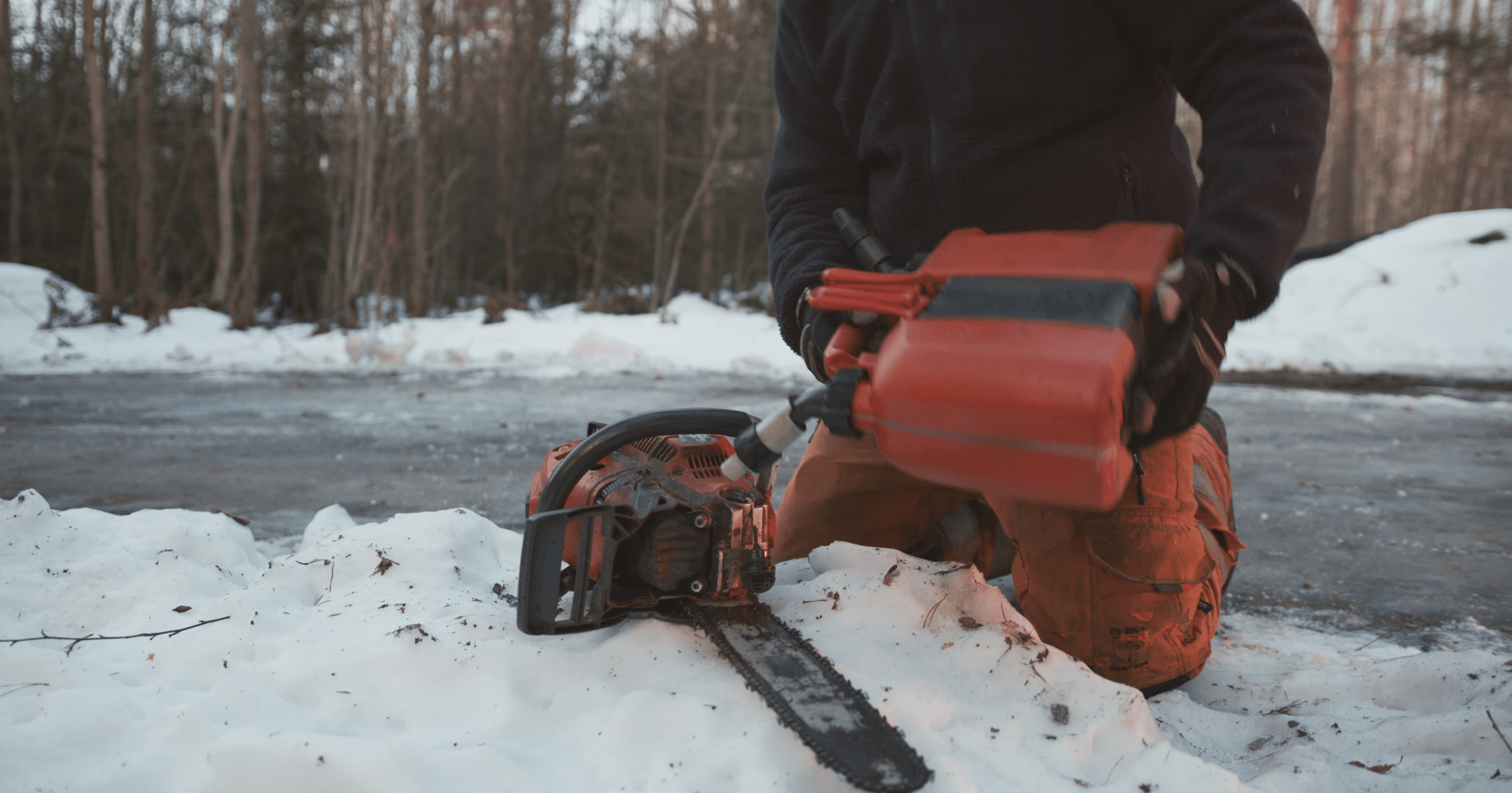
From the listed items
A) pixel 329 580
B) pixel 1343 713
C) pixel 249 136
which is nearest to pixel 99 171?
pixel 249 136

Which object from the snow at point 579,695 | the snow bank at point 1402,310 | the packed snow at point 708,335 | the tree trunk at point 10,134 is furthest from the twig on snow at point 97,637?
the tree trunk at point 10,134

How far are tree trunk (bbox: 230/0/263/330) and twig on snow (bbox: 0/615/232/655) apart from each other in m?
11.3

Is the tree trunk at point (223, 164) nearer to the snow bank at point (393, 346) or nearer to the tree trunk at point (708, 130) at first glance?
the snow bank at point (393, 346)

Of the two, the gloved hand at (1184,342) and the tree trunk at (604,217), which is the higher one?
the tree trunk at (604,217)

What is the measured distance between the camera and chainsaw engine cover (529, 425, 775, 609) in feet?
4.78

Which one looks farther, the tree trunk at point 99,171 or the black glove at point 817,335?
the tree trunk at point 99,171

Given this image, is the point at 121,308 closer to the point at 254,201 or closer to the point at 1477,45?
the point at 254,201

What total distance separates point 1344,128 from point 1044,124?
15.1 m

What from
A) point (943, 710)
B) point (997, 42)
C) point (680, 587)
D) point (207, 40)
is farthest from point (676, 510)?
point (207, 40)

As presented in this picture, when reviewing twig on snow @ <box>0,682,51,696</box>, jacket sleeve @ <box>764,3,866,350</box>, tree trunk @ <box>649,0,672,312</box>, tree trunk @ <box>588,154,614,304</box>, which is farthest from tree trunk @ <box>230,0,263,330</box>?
twig on snow @ <box>0,682,51,696</box>

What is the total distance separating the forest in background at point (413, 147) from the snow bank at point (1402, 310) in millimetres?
3160

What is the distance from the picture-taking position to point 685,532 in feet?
4.80

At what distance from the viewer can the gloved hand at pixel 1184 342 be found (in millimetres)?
1187

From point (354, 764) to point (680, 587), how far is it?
22.7 inches
